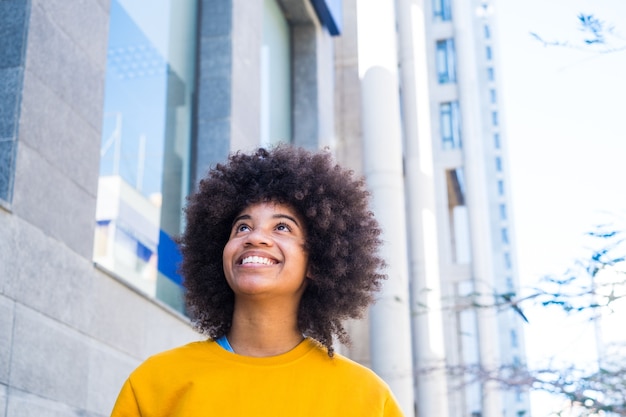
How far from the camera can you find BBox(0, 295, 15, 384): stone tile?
207 inches

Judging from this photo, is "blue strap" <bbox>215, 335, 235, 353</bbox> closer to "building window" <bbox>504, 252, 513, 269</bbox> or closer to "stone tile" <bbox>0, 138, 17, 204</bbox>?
"stone tile" <bbox>0, 138, 17, 204</bbox>

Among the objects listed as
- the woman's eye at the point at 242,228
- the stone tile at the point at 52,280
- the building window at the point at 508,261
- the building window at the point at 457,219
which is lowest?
the woman's eye at the point at 242,228

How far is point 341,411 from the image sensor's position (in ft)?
10.6

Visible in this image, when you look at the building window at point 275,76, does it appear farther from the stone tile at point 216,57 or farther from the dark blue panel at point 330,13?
the stone tile at point 216,57

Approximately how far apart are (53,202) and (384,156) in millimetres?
7448

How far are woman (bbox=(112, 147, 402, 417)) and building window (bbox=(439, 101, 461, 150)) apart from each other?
23.4 meters

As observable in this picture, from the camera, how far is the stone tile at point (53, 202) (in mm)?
5641

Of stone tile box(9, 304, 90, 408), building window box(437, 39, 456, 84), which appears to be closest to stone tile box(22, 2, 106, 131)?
stone tile box(9, 304, 90, 408)

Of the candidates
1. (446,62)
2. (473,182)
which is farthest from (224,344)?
(446,62)

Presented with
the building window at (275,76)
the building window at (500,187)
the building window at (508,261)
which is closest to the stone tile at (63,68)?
the building window at (275,76)

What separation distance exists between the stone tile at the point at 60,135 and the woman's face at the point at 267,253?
2643mm

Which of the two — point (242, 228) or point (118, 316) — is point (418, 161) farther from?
point (242, 228)

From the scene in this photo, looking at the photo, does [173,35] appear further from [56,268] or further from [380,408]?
[380,408]

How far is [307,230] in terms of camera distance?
3.67 metres
